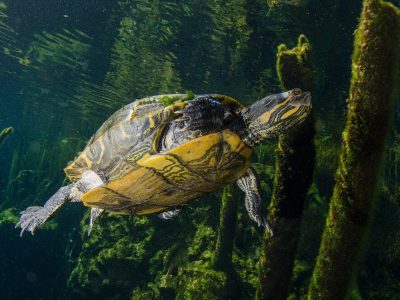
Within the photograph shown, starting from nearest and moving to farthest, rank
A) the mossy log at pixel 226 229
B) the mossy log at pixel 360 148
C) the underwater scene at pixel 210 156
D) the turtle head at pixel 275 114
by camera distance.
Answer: the mossy log at pixel 360 148 < the underwater scene at pixel 210 156 < the turtle head at pixel 275 114 < the mossy log at pixel 226 229

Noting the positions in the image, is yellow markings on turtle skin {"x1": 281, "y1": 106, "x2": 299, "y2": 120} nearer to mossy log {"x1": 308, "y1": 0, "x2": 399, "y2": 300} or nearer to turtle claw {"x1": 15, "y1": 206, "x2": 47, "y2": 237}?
mossy log {"x1": 308, "y1": 0, "x2": 399, "y2": 300}

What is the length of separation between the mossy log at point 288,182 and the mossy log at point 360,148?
2.58ft

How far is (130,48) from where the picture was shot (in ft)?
37.6

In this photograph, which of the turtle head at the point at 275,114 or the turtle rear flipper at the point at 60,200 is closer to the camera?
the turtle head at the point at 275,114

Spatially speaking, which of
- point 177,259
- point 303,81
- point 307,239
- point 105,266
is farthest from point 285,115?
point 105,266

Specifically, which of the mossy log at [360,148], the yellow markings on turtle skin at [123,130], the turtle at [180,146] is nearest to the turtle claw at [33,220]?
the turtle at [180,146]

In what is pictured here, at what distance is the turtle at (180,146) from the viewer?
3.12 m

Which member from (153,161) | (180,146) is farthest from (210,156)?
(153,161)

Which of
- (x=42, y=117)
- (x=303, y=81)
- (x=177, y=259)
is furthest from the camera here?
(x=42, y=117)

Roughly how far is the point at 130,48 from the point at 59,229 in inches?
311

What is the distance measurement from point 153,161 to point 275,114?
138cm

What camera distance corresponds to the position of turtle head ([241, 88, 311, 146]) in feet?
9.63

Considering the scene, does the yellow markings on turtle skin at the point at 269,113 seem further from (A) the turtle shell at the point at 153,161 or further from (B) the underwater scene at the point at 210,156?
(A) the turtle shell at the point at 153,161

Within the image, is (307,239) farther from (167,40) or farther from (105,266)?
(167,40)
